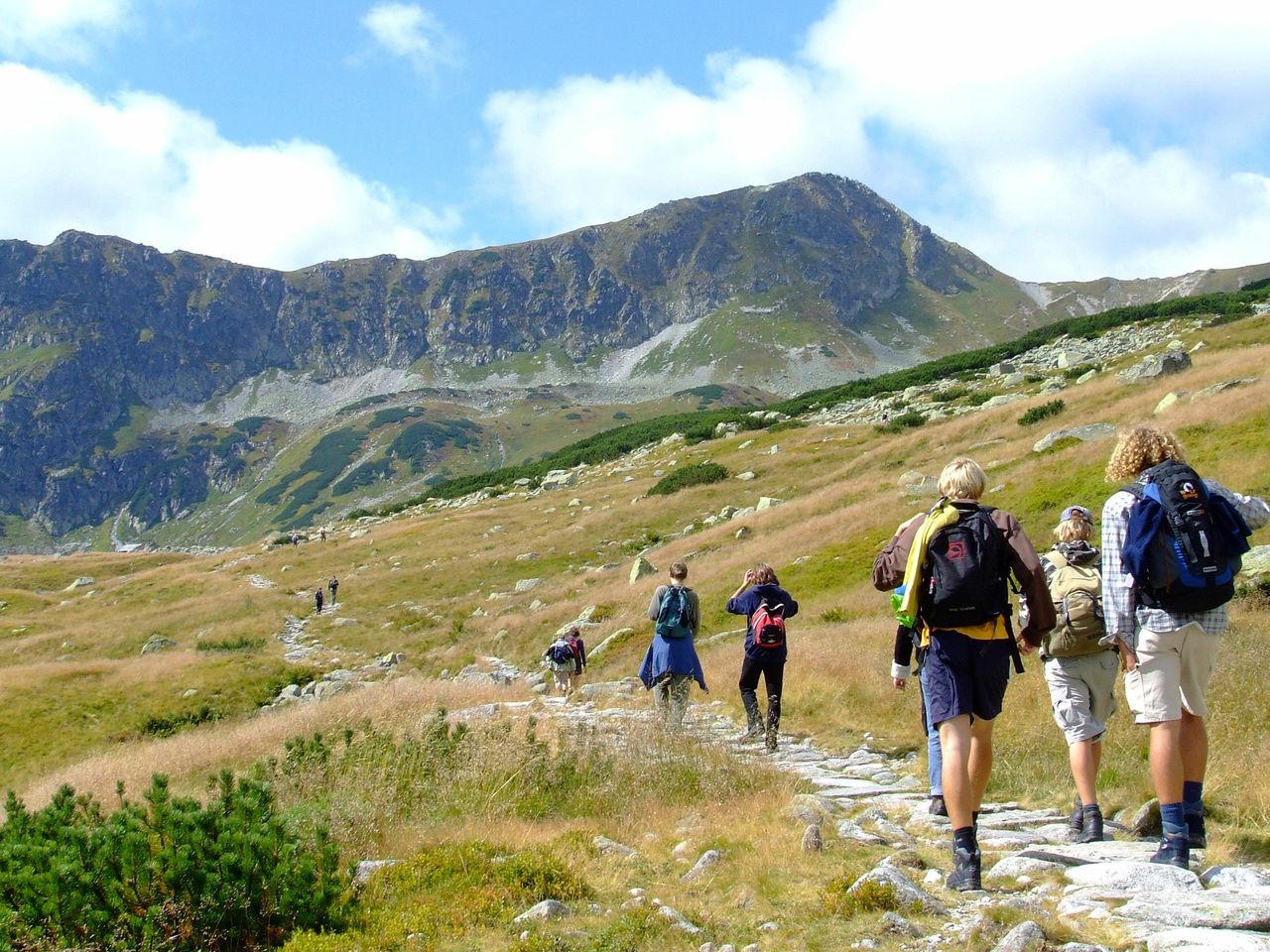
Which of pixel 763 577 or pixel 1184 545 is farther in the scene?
pixel 763 577

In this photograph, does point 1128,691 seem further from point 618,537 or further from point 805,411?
point 805,411

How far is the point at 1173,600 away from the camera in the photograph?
5.27 metres

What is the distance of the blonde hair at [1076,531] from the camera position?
23.0ft

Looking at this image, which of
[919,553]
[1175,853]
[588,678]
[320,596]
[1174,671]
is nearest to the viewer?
[1175,853]

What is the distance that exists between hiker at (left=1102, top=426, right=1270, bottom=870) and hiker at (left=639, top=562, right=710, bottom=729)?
6132mm

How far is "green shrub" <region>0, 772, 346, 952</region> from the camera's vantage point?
4.45m

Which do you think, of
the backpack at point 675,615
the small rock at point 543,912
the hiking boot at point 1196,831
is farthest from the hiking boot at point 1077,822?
the backpack at point 675,615

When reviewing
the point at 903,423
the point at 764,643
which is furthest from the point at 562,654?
the point at 903,423

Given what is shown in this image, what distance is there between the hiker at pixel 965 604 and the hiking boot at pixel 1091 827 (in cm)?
117

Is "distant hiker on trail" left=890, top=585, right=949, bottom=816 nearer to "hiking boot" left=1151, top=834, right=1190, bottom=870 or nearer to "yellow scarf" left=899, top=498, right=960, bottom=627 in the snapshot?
"yellow scarf" left=899, top=498, right=960, bottom=627

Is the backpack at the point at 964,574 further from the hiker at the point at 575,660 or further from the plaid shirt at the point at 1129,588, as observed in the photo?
the hiker at the point at 575,660

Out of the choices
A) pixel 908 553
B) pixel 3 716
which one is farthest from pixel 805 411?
pixel 908 553

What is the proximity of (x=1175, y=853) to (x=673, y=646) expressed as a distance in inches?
261

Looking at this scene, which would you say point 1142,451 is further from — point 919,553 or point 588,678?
point 588,678
